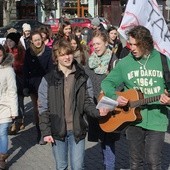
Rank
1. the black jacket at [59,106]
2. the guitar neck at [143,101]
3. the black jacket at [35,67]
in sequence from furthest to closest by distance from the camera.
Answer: the black jacket at [35,67]
the black jacket at [59,106]
the guitar neck at [143,101]

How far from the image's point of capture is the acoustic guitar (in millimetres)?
4625

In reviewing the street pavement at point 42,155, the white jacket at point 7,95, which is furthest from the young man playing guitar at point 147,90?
the white jacket at point 7,95

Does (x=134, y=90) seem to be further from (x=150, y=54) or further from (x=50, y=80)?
(x=50, y=80)

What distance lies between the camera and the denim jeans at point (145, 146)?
15.3 ft

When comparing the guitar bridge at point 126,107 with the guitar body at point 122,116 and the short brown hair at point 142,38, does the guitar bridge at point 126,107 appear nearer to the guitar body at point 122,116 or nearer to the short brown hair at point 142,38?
the guitar body at point 122,116

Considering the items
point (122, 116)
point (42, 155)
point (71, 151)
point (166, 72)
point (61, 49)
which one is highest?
point (61, 49)

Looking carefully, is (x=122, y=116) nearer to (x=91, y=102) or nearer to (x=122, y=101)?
(x=122, y=101)

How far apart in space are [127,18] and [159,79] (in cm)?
97

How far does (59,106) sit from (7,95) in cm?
176

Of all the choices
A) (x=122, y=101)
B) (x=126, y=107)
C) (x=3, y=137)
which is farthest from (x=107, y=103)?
(x=3, y=137)

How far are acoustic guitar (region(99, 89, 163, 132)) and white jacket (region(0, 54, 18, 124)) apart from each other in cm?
157

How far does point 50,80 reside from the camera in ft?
15.4

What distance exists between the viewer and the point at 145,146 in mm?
4770

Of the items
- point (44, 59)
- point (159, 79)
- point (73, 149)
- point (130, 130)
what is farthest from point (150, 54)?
point (44, 59)
